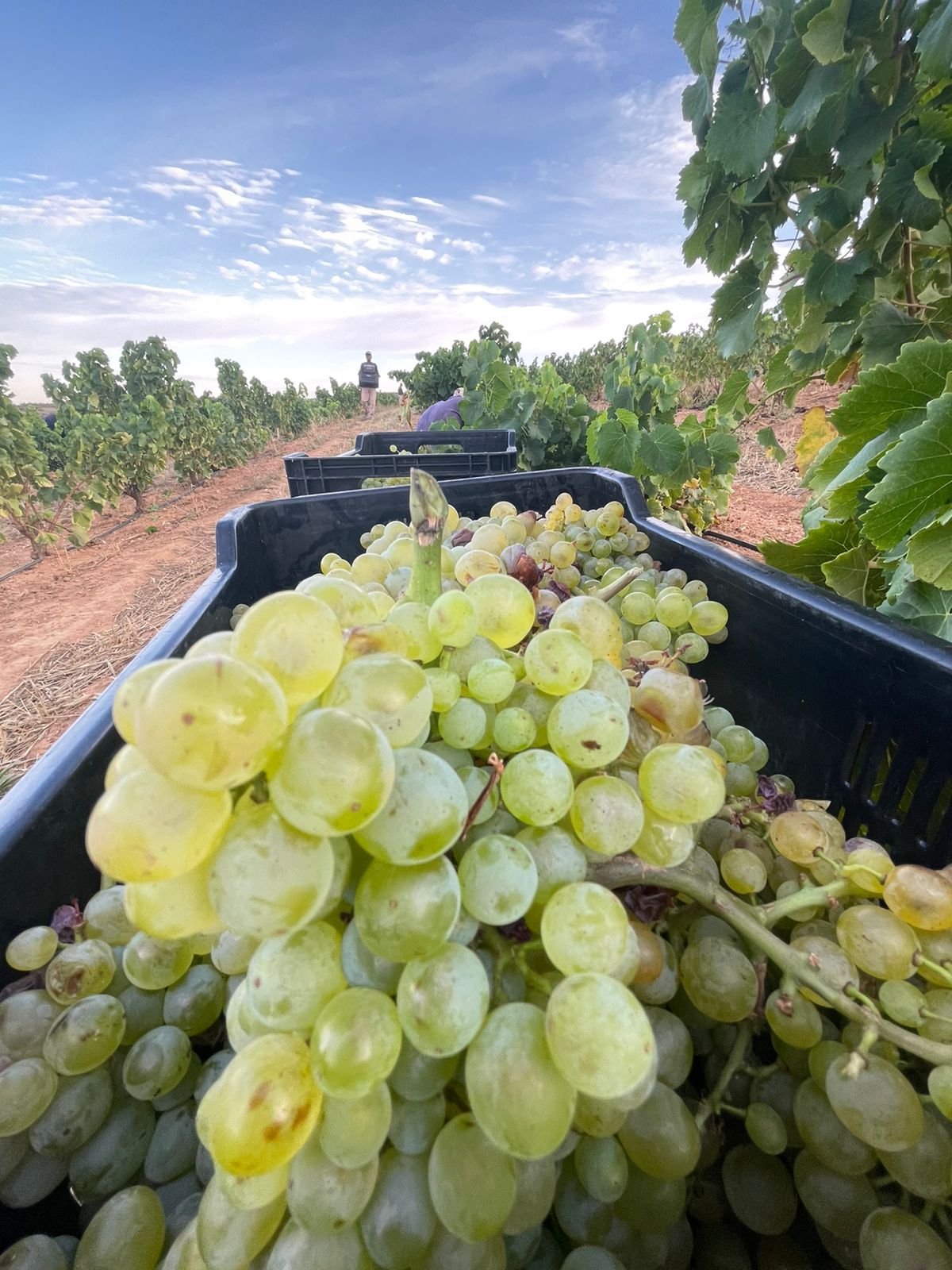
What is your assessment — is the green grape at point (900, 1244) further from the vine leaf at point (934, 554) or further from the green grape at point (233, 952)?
the vine leaf at point (934, 554)

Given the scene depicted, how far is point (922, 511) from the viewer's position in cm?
78

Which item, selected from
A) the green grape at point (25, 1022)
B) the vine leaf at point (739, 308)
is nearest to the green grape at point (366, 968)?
the green grape at point (25, 1022)

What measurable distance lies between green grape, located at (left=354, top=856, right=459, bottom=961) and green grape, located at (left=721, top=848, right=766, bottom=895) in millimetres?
322

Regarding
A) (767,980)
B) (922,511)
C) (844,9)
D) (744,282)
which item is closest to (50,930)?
(767,980)

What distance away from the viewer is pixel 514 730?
0.52m

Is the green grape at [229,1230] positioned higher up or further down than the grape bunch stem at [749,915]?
further down

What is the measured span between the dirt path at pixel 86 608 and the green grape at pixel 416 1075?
3.24 metres

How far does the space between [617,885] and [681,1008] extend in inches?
6.9

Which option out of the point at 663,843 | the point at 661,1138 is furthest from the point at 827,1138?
the point at 663,843

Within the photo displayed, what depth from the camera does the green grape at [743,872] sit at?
557mm

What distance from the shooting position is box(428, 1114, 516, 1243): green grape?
0.38m

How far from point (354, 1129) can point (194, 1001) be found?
0.24m

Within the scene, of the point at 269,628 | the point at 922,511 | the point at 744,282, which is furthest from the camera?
the point at 744,282

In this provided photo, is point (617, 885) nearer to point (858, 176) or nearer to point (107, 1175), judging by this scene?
point (107, 1175)
